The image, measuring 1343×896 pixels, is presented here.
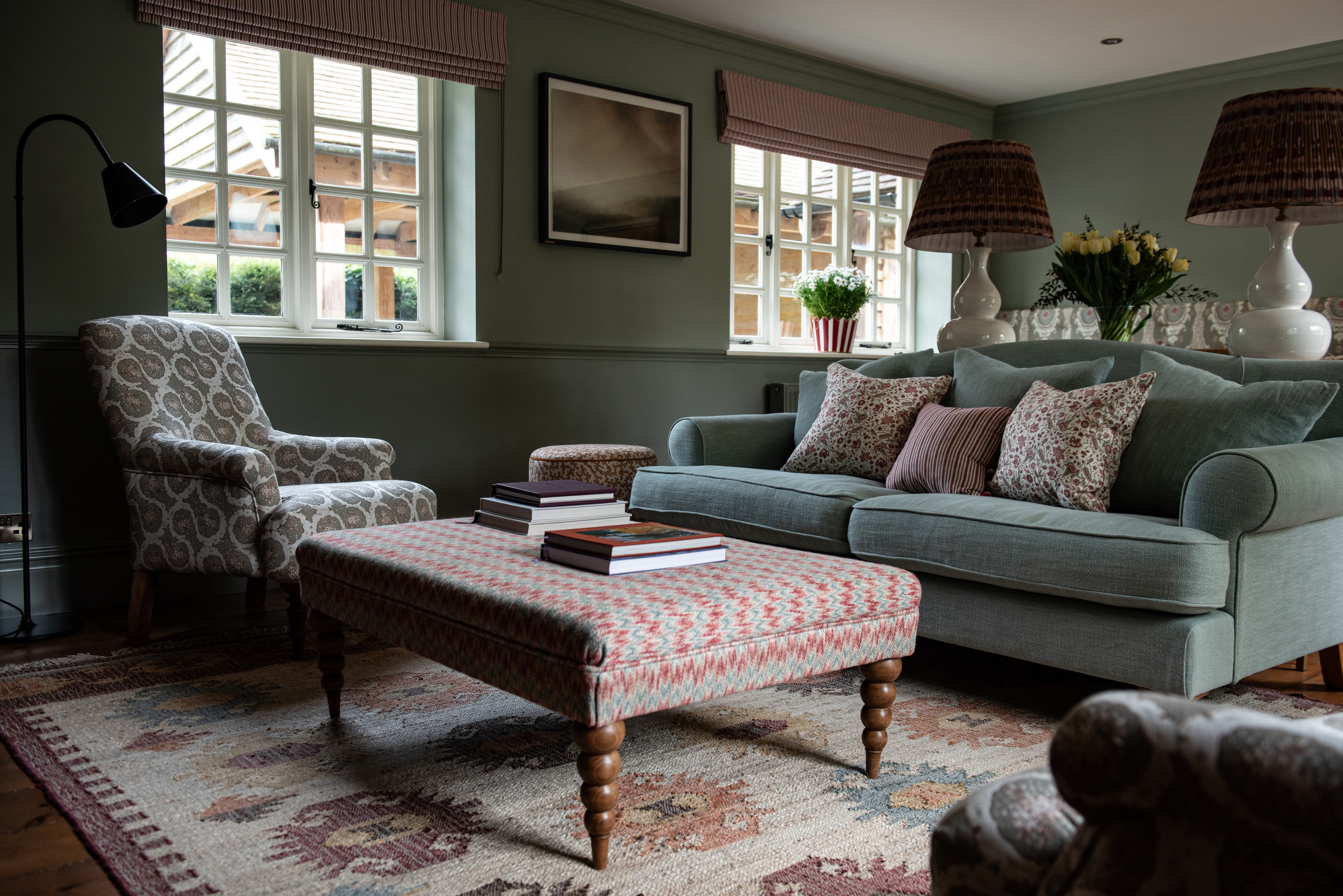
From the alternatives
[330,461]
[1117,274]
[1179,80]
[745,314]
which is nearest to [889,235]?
[745,314]

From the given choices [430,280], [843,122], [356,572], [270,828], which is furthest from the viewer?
[843,122]

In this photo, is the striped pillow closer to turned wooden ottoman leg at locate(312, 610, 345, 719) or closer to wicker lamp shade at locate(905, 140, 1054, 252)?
wicker lamp shade at locate(905, 140, 1054, 252)

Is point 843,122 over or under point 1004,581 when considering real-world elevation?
over

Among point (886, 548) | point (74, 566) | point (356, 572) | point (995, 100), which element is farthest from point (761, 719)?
point (995, 100)

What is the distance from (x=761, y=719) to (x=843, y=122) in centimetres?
413

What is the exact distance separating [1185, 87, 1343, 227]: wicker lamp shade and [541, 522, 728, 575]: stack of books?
1.90 metres

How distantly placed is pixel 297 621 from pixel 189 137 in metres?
2.04

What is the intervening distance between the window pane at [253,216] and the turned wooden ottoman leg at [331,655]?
88.1 inches

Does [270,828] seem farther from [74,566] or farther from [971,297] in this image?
[971,297]

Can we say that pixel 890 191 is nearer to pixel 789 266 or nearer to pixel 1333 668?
pixel 789 266

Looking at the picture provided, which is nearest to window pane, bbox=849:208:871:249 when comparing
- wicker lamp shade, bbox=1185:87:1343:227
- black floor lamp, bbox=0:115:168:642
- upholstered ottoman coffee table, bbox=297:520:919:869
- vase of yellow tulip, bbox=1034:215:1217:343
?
vase of yellow tulip, bbox=1034:215:1217:343

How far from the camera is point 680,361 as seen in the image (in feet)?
16.1

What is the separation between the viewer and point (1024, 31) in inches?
195

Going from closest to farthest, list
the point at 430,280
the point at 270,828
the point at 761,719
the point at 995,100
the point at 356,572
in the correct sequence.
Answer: the point at 270,828
the point at 356,572
the point at 761,719
the point at 430,280
the point at 995,100
